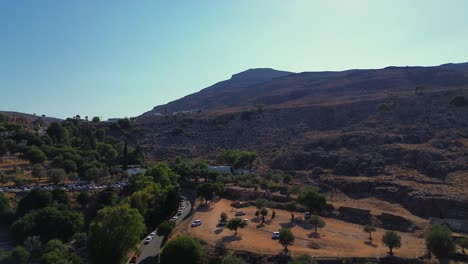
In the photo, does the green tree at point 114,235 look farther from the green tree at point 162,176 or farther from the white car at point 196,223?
the green tree at point 162,176

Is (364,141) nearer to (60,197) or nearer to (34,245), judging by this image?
(60,197)

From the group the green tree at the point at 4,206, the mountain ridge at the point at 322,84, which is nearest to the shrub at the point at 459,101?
A: the mountain ridge at the point at 322,84

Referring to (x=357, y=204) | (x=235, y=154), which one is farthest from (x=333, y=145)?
(x=357, y=204)

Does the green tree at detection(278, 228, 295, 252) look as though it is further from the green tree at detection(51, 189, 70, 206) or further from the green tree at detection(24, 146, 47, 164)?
the green tree at detection(24, 146, 47, 164)

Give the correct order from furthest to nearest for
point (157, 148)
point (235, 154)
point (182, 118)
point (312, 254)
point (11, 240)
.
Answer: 1. point (182, 118)
2. point (157, 148)
3. point (235, 154)
4. point (11, 240)
5. point (312, 254)

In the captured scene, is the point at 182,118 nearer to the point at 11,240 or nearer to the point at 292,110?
the point at 292,110

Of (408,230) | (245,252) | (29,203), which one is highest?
(29,203)
